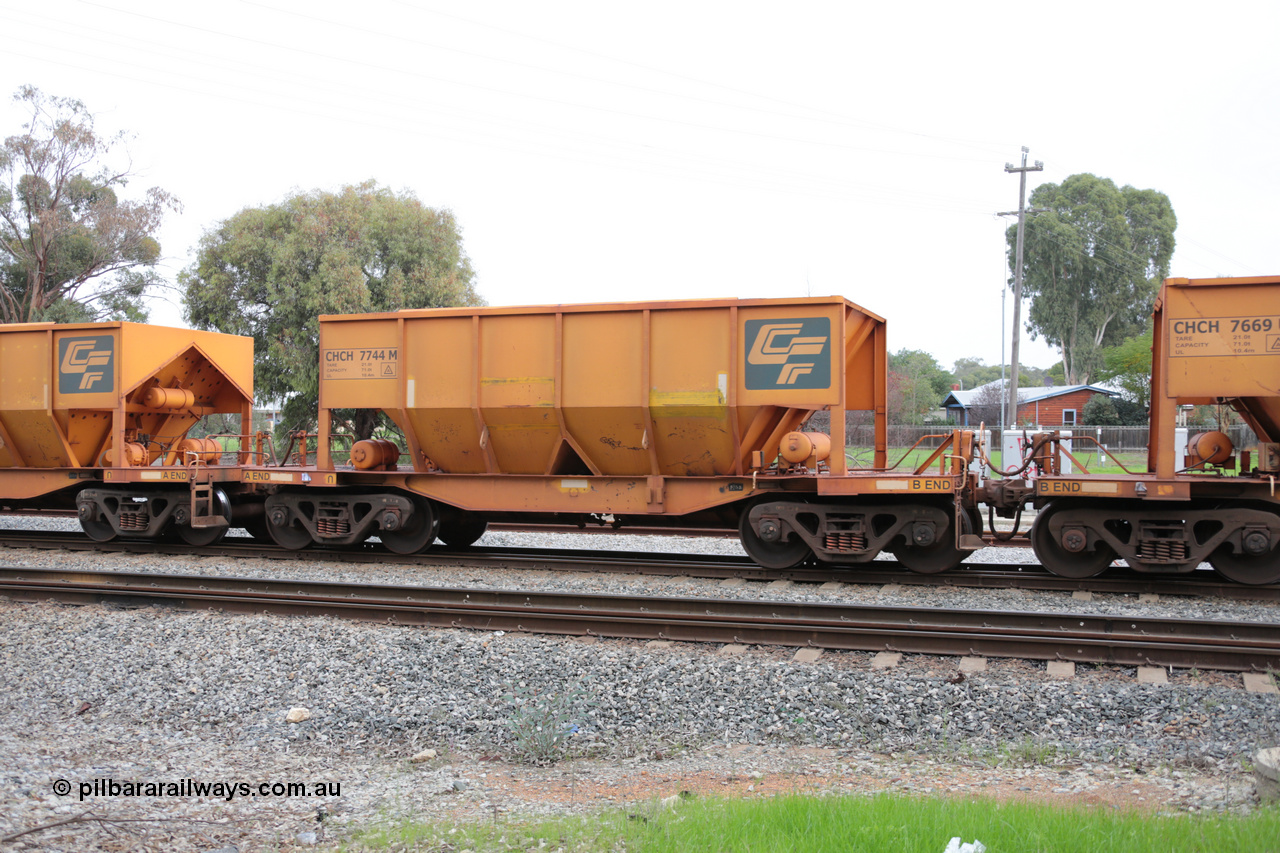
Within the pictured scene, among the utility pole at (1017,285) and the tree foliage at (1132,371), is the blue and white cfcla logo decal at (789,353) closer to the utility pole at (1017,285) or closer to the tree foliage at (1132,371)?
the utility pole at (1017,285)

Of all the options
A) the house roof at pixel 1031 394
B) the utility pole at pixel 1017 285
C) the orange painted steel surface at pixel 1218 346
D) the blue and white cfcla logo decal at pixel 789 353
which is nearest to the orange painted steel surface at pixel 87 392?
the blue and white cfcla logo decal at pixel 789 353

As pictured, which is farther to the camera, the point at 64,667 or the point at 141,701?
the point at 64,667

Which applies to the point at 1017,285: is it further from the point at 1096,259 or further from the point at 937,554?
the point at 1096,259

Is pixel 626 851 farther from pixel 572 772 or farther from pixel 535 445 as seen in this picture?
pixel 535 445

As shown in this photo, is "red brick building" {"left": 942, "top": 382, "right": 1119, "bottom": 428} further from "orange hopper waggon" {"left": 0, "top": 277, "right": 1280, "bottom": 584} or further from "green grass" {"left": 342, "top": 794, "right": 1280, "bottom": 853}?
"green grass" {"left": 342, "top": 794, "right": 1280, "bottom": 853}

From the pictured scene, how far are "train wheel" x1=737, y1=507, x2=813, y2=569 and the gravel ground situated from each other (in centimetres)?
312

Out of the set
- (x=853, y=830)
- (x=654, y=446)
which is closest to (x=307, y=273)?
(x=654, y=446)

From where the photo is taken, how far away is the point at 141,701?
19.5ft

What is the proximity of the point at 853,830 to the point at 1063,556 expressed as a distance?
704cm

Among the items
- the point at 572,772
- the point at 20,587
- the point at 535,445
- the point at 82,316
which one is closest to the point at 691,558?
the point at 535,445

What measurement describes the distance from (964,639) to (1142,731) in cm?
164

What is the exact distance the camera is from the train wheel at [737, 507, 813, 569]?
9.89 meters

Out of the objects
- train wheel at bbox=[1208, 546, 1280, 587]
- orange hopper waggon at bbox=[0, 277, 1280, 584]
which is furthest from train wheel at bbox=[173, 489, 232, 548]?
train wheel at bbox=[1208, 546, 1280, 587]

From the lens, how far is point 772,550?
9977 mm
